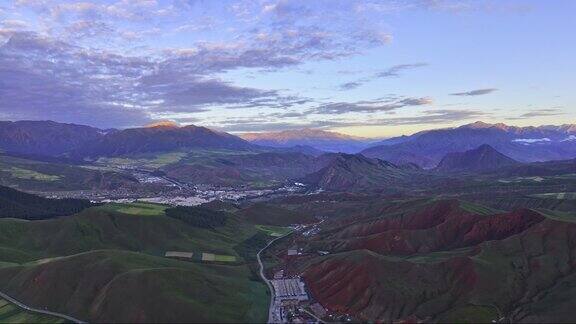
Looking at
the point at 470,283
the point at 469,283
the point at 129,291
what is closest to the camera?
the point at 129,291

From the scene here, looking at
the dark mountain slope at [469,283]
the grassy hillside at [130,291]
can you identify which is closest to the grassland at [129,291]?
the grassy hillside at [130,291]

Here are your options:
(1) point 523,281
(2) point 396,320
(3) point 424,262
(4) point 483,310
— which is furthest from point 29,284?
(1) point 523,281

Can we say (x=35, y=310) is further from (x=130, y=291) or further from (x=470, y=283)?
(x=470, y=283)

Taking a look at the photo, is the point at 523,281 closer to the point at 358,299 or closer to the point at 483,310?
the point at 483,310

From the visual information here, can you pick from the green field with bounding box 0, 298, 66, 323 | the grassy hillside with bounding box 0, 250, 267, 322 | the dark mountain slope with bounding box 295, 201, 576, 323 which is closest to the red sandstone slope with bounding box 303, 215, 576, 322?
the dark mountain slope with bounding box 295, 201, 576, 323

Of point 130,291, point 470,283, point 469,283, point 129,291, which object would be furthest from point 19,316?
point 470,283

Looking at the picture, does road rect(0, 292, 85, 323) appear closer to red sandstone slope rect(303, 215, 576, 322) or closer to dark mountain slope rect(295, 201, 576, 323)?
red sandstone slope rect(303, 215, 576, 322)

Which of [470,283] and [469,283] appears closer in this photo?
[470,283]

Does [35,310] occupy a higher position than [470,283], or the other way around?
[470,283]
